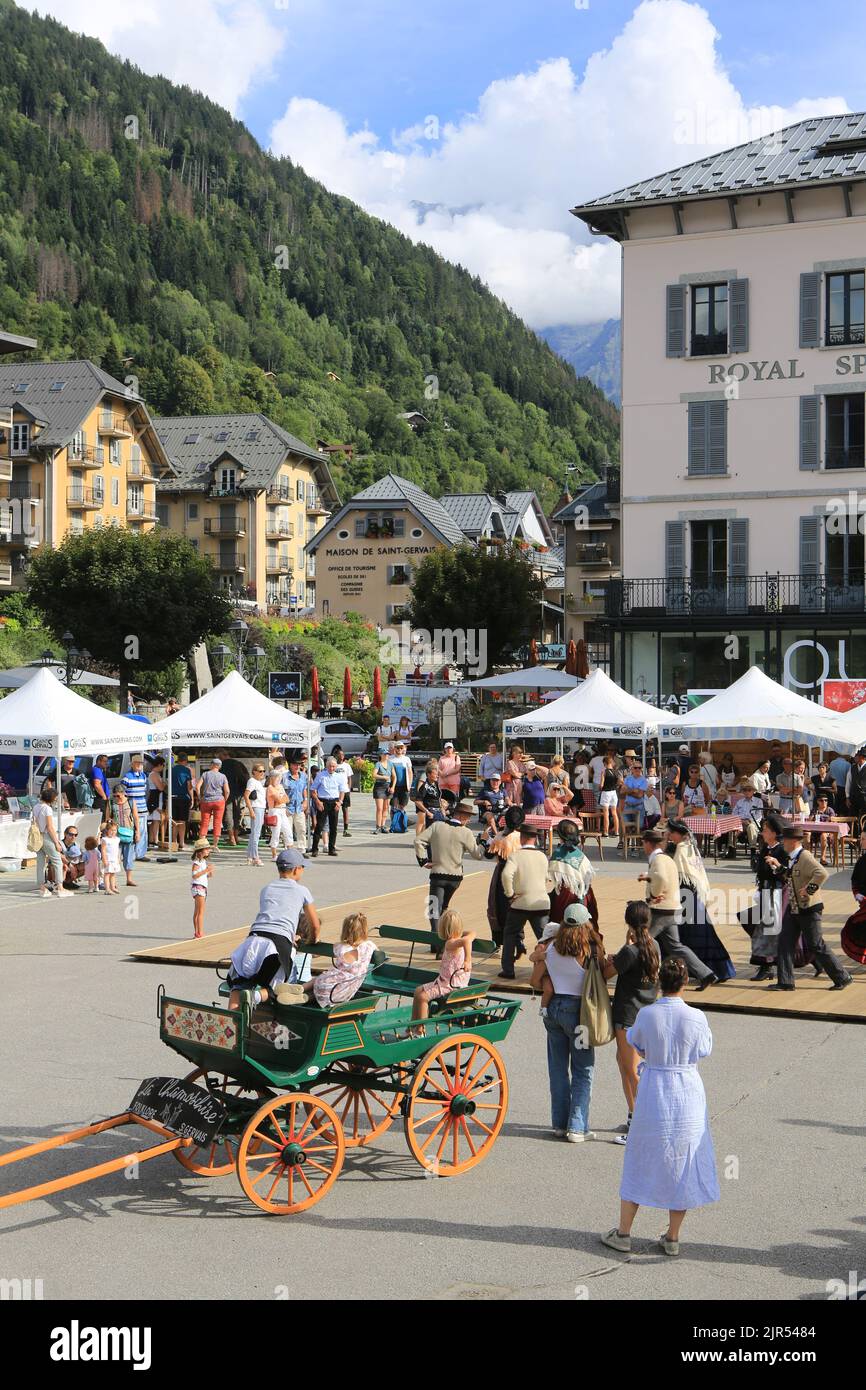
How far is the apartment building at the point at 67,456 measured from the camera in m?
75.8

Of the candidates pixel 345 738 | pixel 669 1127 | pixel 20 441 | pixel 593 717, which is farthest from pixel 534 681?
pixel 20 441

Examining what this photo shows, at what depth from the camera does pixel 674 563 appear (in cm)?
4072

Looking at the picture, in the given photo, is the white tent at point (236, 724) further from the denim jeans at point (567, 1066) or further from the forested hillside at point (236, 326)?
the forested hillside at point (236, 326)

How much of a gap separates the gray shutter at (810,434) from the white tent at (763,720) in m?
14.7

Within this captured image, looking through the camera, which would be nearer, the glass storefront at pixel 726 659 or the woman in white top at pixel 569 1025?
the woman in white top at pixel 569 1025

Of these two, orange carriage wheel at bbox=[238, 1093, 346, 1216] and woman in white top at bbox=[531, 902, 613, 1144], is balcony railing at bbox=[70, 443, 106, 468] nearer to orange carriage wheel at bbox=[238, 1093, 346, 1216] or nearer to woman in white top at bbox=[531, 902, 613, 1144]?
woman in white top at bbox=[531, 902, 613, 1144]

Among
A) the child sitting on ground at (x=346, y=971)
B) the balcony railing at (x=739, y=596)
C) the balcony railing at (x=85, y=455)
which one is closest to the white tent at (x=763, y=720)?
the balcony railing at (x=739, y=596)

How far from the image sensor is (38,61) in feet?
655

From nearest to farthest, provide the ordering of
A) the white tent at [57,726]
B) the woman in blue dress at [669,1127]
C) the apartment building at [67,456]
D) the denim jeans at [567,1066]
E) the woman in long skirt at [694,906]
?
the woman in blue dress at [669,1127], the denim jeans at [567,1066], the woman in long skirt at [694,906], the white tent at [57,726], the apartment building at [67,456]

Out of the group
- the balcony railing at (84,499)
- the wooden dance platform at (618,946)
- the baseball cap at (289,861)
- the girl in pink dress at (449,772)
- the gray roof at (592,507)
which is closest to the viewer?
the baseball cap at (289,861)

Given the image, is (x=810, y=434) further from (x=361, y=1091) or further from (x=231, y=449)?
(x=231, y=449)

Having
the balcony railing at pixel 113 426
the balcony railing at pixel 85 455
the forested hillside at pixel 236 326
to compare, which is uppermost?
the forested hillside at pixel 236 326

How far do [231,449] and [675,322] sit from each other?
62.1m

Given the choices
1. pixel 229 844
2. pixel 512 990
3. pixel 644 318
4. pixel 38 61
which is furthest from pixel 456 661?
pixel 38 61
